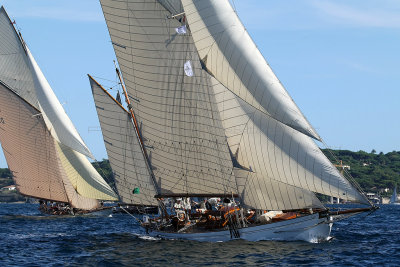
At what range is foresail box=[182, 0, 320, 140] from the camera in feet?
119

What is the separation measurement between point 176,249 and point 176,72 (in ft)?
36.3

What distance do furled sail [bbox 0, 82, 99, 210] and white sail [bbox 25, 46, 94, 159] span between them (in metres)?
0.91

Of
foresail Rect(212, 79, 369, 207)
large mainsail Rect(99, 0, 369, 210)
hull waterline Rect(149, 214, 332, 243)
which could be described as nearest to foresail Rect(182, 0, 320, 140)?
large mainsail Rect(99, 0, 369, 210)

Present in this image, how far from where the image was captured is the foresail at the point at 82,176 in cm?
7388

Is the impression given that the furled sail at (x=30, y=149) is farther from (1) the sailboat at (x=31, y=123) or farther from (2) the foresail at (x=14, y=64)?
(2) the foresail at (x=14, y=64)

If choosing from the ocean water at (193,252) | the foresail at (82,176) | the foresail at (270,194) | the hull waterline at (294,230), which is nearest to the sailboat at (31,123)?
the foresail at (82,176)

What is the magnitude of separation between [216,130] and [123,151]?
451 inches

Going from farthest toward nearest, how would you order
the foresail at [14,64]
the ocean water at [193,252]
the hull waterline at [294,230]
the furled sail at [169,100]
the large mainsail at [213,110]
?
the foresail at [14,64] < the furled sail at [169,100] < the hull waterline at [294,230] < the large mainsail at [213,110] < the ocean water at [193,252]

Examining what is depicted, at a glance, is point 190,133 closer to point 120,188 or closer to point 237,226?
point 237,226

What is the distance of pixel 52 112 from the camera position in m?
71.4

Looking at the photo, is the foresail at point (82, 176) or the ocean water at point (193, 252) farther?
the foresail at point (82, 176)

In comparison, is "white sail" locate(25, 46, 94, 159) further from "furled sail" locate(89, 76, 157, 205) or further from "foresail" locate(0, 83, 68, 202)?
"furled sail" locate(89, 76, 157, 205)

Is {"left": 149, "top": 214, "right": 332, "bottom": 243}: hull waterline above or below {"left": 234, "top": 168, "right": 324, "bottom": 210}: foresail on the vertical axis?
below

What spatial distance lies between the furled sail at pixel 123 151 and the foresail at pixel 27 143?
69.5ft
